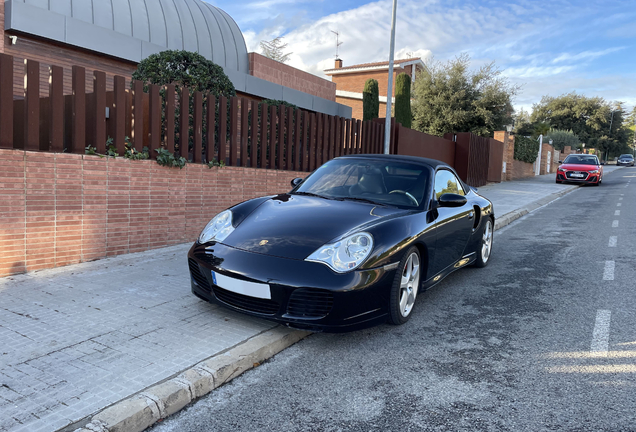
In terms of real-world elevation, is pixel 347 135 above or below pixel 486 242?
above

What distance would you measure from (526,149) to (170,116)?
84.4 feet

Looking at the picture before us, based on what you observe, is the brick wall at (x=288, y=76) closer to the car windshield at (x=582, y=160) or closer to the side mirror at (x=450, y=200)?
the car windshield at (x=582, y=160)

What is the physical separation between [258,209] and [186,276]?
1408 millimetres

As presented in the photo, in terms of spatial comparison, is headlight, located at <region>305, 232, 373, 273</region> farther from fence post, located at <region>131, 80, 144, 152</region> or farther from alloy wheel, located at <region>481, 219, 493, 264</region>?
fence post, located at <region>131, 80, 144, 152</region>

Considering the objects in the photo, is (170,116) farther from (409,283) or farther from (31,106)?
(409,283)

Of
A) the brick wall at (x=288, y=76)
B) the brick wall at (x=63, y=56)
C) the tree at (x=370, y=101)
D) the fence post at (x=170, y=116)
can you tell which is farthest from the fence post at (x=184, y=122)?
the tree at (x=370, y=101)

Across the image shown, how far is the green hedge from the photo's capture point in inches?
1052

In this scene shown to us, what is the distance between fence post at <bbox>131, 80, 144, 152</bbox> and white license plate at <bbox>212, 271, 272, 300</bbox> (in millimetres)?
3364

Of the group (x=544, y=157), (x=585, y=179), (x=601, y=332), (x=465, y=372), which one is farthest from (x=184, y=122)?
(x=544, y=157)

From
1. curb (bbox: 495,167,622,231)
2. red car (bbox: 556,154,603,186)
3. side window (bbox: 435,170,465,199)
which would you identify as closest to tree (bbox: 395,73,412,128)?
red car (bbox: 556,154,603,186)

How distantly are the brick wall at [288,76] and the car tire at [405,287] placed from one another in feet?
51.4

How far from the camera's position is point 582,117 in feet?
214

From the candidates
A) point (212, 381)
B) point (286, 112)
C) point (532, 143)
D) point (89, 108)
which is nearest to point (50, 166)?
point (89, 108)

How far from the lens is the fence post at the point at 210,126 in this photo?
7.44 meters
